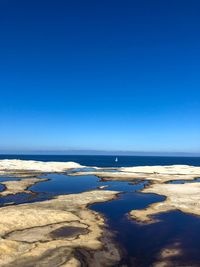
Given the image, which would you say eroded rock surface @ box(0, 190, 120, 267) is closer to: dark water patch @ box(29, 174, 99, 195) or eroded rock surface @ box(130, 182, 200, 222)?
eroded rock surface @ box(130, 182, 200, 222)

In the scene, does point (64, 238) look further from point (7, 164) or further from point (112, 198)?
point (7, 164)

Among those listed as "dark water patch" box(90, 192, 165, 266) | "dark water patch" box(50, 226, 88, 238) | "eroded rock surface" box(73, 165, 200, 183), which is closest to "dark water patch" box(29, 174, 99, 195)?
"dark water patch" box(90, 192, 165, 266)

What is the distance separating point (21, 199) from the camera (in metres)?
39.3

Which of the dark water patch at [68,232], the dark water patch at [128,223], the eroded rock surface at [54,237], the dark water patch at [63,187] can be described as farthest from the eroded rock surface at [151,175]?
the dark water patch at [68,232]

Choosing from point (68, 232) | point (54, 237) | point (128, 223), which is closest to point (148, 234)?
point (128, 223)

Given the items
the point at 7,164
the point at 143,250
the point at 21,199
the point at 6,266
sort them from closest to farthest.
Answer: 1. the point at 6,266
2. the point at 143,250
3. the point at 21,199
4. the point at 7,164

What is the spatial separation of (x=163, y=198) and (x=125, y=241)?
1951cm

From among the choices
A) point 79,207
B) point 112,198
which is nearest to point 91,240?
point 79,207

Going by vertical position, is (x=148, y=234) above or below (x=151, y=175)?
below

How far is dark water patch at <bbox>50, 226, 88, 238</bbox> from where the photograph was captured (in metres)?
23.9

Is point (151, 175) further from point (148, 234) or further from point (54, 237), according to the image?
point (54, 237)

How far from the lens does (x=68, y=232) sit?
24.8m

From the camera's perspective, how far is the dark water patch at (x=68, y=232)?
23922 mm

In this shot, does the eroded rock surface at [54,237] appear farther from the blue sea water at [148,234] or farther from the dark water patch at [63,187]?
the dark water patch at [63,187]
